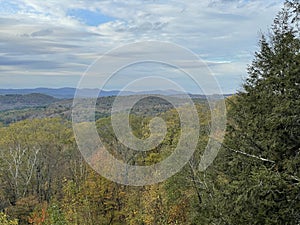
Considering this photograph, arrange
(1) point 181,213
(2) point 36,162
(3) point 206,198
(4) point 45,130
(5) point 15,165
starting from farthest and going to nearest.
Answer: (4) point 45,130 → (2) point 36,162 → (5) point 15,165 → (1) point 181,213 → (3) point 206,198

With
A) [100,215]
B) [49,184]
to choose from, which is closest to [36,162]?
[49,184]

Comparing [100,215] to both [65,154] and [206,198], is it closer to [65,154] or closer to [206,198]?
[206,198]

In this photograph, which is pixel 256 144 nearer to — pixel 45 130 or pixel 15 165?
pixel 15 165

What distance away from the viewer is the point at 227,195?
12.3m

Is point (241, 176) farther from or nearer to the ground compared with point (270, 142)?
nearer to the ground

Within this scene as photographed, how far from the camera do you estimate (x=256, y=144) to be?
493 inches

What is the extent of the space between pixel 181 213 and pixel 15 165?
23508 mm

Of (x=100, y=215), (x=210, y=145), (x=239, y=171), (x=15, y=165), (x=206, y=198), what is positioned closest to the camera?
(x=239, y=171)

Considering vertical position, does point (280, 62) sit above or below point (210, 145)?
above

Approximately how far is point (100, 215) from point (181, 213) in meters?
6.24

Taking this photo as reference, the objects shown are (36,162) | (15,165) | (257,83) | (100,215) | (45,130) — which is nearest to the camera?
(257,83)

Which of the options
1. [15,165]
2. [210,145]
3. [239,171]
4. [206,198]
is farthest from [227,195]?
[15,165]

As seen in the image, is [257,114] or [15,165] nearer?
[257,114]

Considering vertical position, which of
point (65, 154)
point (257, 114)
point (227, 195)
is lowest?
point (65, 154)
